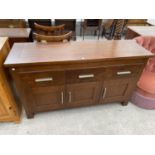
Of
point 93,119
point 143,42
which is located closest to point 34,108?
point 93,119

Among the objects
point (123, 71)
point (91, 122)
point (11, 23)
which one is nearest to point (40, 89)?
point (91, 122)

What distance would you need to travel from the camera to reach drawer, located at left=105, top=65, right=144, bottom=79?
4.46 ft

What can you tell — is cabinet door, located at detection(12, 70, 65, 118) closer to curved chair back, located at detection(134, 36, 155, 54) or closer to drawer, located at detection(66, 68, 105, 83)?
drawer, located at detection(66, 68, 105, 83)

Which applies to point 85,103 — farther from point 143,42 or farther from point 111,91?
point 143,42

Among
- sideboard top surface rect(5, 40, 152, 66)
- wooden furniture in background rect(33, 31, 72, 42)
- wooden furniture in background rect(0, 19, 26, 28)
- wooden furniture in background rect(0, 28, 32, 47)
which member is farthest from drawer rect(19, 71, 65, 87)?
wooden furniture in background rect(0, 19, 26, 28)

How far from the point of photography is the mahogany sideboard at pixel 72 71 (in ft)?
3.90

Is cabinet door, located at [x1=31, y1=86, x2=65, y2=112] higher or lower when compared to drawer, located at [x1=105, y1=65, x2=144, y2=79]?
lower

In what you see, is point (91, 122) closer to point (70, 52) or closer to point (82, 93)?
point (82, 93)

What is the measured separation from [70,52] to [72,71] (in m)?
0.20

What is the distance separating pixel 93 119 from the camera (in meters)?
1.65

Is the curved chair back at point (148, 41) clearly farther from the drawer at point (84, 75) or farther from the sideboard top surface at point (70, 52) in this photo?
the drawer at point (84, 75)

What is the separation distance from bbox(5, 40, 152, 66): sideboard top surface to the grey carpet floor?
811 millimetres

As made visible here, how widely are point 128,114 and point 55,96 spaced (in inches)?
39.0

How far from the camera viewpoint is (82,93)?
4.90ft
